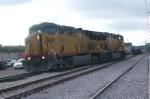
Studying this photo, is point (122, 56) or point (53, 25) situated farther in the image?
point (122, 56)

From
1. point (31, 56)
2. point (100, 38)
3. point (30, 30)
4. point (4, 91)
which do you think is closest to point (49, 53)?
point (31, 56)

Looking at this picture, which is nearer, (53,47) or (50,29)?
(53,47)

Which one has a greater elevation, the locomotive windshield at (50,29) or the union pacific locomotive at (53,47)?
the locomotive windshield at (50,29)

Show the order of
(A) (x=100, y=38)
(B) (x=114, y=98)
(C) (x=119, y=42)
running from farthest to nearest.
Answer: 1. (C) (x=119, y=42)
2. (A) (x=100, y=38)
3. (B) (x=114, y=98)

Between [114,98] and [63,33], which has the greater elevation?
[63,33]

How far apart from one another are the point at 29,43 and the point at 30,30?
1.50 metres

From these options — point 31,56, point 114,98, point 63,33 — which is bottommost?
point 114,98

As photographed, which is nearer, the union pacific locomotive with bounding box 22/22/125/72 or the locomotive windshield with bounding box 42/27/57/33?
the union pacific locomotive with bounding box 22/22/125/72

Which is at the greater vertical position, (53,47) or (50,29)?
(50,29)

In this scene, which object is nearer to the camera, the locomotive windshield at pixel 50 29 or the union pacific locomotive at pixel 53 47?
the union pacific locomotive at pixel 53 47

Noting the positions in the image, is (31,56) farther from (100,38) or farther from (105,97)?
(100,38)

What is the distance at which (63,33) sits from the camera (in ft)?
74.8

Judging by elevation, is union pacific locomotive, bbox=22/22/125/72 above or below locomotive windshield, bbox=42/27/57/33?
below

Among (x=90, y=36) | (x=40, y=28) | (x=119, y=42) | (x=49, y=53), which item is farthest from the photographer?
(x=119, y=42)
